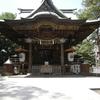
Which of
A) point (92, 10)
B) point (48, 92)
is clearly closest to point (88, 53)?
point (92, 10)

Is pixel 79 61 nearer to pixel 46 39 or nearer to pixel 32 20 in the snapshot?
pixel 46 39

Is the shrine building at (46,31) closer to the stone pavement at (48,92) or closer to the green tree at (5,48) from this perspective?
the stone pavement at (48,92)

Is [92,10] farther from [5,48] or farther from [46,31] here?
[5,48]

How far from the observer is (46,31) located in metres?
10.7

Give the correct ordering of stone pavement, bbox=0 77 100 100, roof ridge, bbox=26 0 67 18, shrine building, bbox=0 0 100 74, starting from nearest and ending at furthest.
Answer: stone pavement, bbox=0 77 100 100 → shrine building, bbox=0 0 100 74 → roof ridge, bbox=26 0 67 18

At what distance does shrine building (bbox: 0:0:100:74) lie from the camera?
352 inches

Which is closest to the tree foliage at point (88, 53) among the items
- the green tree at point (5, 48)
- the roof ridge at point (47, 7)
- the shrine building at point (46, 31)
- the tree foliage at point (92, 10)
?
the tree foliage at point (92, 10)

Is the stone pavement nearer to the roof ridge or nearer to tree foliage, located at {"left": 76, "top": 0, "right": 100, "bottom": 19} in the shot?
the roof ridge

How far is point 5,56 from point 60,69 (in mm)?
11045

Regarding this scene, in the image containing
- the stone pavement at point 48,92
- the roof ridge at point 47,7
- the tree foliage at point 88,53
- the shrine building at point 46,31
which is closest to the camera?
the stone pavement at point 48,92

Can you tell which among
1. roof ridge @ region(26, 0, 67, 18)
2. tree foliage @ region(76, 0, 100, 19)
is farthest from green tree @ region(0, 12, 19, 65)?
tree foliage @ region(76, 0, 100, 19)

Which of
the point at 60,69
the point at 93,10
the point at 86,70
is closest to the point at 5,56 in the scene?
the point at 60,69

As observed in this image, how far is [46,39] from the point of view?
34.7ft

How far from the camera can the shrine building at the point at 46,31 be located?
894 centimetres
